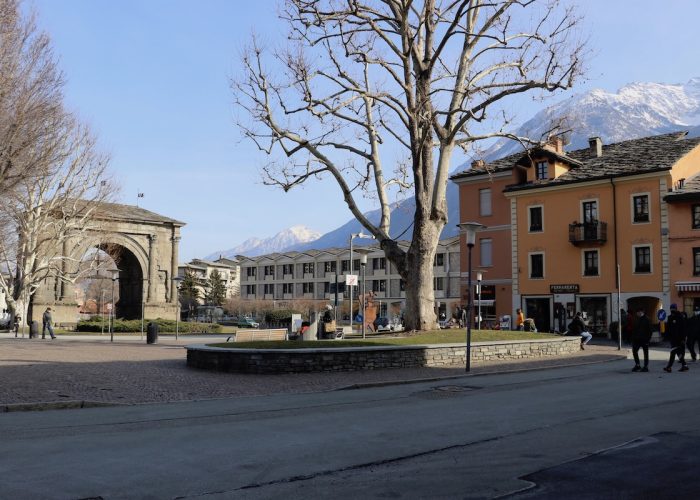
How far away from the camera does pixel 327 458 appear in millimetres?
6910

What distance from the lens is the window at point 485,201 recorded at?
45438 mm

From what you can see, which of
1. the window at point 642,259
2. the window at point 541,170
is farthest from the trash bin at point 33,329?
the window at point 642,259

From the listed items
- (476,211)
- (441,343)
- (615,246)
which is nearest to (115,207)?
(476,211)

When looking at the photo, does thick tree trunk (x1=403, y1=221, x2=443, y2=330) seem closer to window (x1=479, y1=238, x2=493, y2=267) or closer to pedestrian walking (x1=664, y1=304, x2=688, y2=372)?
pedestrian walking (x1=664, y1=304, x2=688, y2=372)

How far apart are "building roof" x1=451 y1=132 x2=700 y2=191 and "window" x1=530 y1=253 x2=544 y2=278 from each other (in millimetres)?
4457

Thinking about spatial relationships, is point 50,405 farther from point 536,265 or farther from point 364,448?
point 536,265

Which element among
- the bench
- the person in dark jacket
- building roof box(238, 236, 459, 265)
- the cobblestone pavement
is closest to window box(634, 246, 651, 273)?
the cobblestone pavement

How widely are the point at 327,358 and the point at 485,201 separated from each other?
104ft

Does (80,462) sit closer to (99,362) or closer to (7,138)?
(99,362)

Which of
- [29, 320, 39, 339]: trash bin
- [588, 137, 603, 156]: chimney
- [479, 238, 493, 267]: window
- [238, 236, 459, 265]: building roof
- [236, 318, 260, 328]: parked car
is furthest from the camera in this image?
[238, 236, 459, 265]: building roof

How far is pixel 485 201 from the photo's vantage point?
4569 cm

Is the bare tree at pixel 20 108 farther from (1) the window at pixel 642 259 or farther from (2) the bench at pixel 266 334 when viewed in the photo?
(1) the window at pixel 642 259

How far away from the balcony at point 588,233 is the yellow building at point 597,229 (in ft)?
0.19

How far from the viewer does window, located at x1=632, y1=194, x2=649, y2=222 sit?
37.2m
